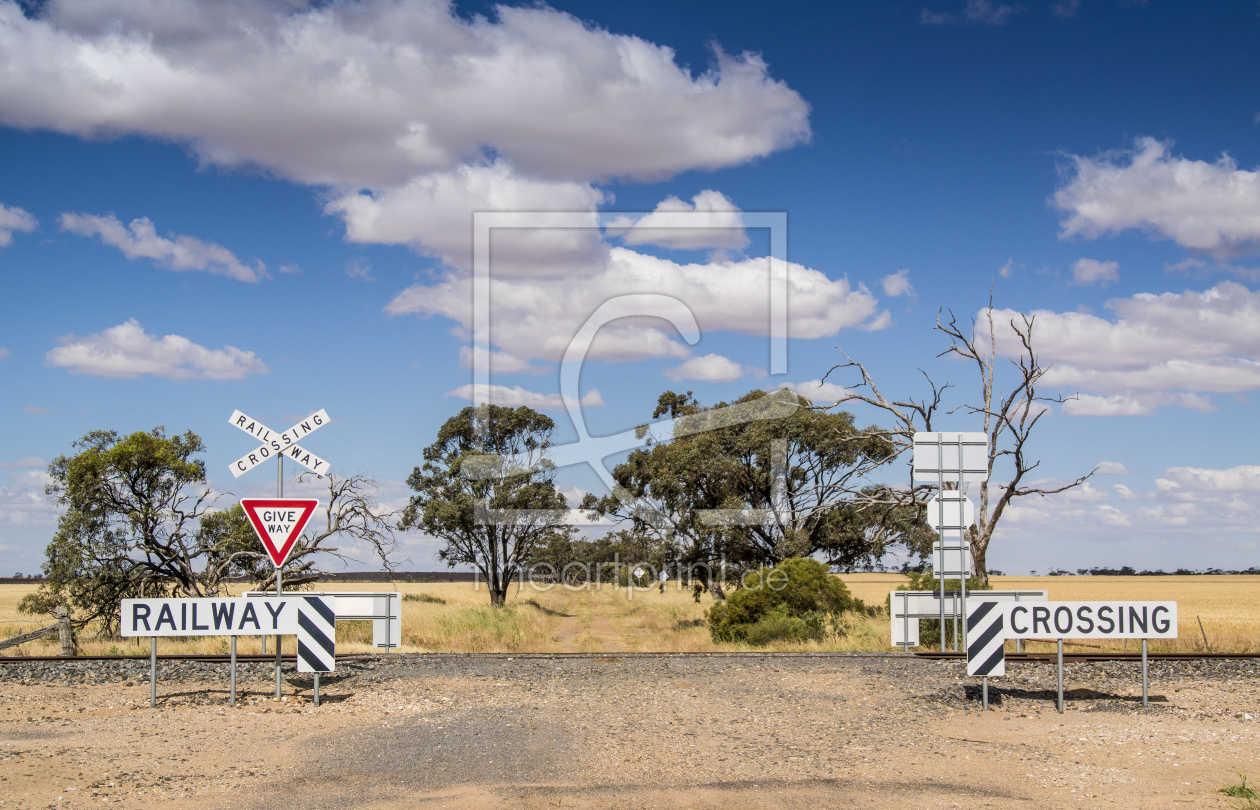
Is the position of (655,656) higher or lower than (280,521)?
lower

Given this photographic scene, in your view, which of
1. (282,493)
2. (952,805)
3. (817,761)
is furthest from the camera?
(282,493)

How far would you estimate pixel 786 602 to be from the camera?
22125 mm

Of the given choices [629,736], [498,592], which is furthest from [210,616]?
[498,592]

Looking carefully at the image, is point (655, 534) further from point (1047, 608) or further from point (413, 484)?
point (1047, 608)

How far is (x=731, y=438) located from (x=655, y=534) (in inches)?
193

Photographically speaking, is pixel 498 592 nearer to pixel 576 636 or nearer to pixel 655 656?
pixel 576 636

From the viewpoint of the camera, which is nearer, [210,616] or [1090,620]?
[1090,620]

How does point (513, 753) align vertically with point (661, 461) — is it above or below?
below

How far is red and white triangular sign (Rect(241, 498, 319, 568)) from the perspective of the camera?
11.7 meters

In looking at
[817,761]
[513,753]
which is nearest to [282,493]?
[513,753]

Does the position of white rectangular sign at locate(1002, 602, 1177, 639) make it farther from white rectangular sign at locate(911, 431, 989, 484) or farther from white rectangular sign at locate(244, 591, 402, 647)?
white rectangular sign at locate(244, 591, 402, 647)

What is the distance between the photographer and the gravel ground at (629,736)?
7523 millimetres

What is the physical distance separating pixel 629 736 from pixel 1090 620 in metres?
5.56

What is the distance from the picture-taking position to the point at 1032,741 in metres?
9.32
